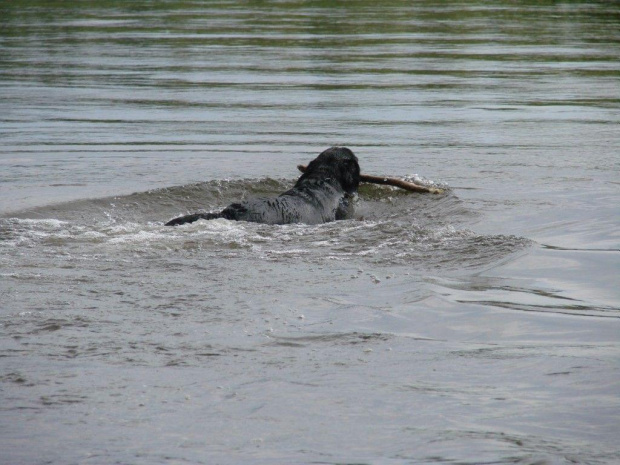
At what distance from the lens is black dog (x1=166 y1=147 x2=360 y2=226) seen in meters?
9.63

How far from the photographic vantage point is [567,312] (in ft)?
24.3

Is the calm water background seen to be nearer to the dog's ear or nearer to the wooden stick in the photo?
the wooden stick

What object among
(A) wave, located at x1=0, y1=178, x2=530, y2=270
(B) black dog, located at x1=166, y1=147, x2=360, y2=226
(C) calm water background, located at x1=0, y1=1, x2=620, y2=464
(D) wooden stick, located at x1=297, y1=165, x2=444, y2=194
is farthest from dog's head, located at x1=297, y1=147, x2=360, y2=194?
(A) wave, located at x1=0, y1=178, x2=530, y2=270

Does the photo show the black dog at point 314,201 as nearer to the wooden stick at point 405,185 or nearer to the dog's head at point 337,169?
the dog's head at point 337,169

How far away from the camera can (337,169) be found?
11.6m

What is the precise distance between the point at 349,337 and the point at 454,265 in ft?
6.87

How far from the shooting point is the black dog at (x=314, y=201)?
9.63 m

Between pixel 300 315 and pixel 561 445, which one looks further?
pixel 300 315

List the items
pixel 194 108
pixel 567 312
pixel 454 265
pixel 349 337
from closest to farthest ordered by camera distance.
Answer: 1. pixel 349 337
2. pixel 567 312
3. pixel 454 265
4. pixel 194 108

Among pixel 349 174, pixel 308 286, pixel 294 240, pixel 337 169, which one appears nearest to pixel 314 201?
pixel 337 169

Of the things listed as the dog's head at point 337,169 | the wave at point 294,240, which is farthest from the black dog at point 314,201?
the wave at point 294,240

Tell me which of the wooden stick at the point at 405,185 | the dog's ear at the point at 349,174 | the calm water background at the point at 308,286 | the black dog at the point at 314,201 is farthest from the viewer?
the dog's ear at the point at 349,174

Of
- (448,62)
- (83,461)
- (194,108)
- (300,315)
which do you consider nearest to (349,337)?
(300,315)

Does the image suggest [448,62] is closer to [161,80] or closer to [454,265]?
[161,80]
